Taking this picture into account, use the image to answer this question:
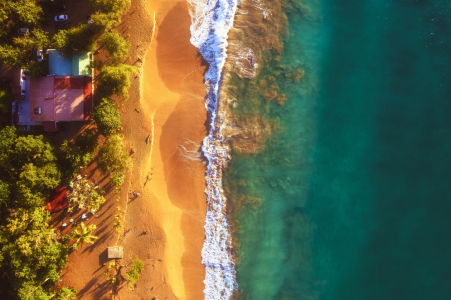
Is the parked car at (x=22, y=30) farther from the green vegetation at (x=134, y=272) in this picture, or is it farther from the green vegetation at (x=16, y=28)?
the green vegetation at (x=134, y=272)

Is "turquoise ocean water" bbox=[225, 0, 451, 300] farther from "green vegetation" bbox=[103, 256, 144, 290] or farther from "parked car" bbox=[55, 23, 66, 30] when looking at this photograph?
"parked car" bbox=[55, 23, 66, 30]

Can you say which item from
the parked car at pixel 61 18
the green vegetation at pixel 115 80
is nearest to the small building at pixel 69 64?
the green vegetation at pixel 115 80

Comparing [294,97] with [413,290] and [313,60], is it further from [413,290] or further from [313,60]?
[413,290]

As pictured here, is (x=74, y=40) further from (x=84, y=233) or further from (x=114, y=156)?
(x=84, y=233)

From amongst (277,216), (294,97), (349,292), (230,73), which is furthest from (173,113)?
(349,292)

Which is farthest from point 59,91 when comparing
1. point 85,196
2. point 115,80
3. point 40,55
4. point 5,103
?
point 85,196

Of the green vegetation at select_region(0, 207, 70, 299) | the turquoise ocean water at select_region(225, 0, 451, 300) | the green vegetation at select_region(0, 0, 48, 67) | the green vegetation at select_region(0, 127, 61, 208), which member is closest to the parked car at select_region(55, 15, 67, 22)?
the green vegetation at select_region(0, 0, 48, 67)

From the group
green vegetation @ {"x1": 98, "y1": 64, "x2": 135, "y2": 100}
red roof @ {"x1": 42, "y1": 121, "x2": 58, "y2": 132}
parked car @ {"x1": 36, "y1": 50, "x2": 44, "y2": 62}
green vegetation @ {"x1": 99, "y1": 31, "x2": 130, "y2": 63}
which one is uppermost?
green vegetation @ {"x1": 99, "y1": 31, "x2": 130, "y2": 63}
